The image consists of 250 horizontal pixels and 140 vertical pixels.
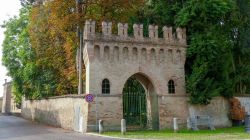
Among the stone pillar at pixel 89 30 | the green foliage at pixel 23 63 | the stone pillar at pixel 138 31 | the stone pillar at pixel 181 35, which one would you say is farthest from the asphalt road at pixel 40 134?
the stone pillar at pixel 181 35

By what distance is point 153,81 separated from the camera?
910 inches

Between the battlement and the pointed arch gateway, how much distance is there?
8.66ft

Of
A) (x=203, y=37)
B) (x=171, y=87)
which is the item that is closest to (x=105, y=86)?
(x=171, y=87)

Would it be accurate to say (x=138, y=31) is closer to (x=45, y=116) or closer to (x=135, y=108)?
(x=135, y=108)

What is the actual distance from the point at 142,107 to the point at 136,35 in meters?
5.19

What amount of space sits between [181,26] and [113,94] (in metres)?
7.43

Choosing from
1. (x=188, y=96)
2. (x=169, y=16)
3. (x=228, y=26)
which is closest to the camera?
(x=188, y=96)

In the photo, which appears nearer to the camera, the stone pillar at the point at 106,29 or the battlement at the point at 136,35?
the battlement at the point at 136,35

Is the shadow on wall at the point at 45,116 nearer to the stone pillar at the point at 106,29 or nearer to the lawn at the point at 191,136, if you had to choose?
the stone pillar at the point at 106,29

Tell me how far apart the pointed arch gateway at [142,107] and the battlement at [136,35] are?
264 centimetres

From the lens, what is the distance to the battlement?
21917mm

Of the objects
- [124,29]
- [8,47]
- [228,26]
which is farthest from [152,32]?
[8,47]

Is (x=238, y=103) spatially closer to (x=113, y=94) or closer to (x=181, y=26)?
(x=181, y=26)

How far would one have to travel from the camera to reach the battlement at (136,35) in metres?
21.9
